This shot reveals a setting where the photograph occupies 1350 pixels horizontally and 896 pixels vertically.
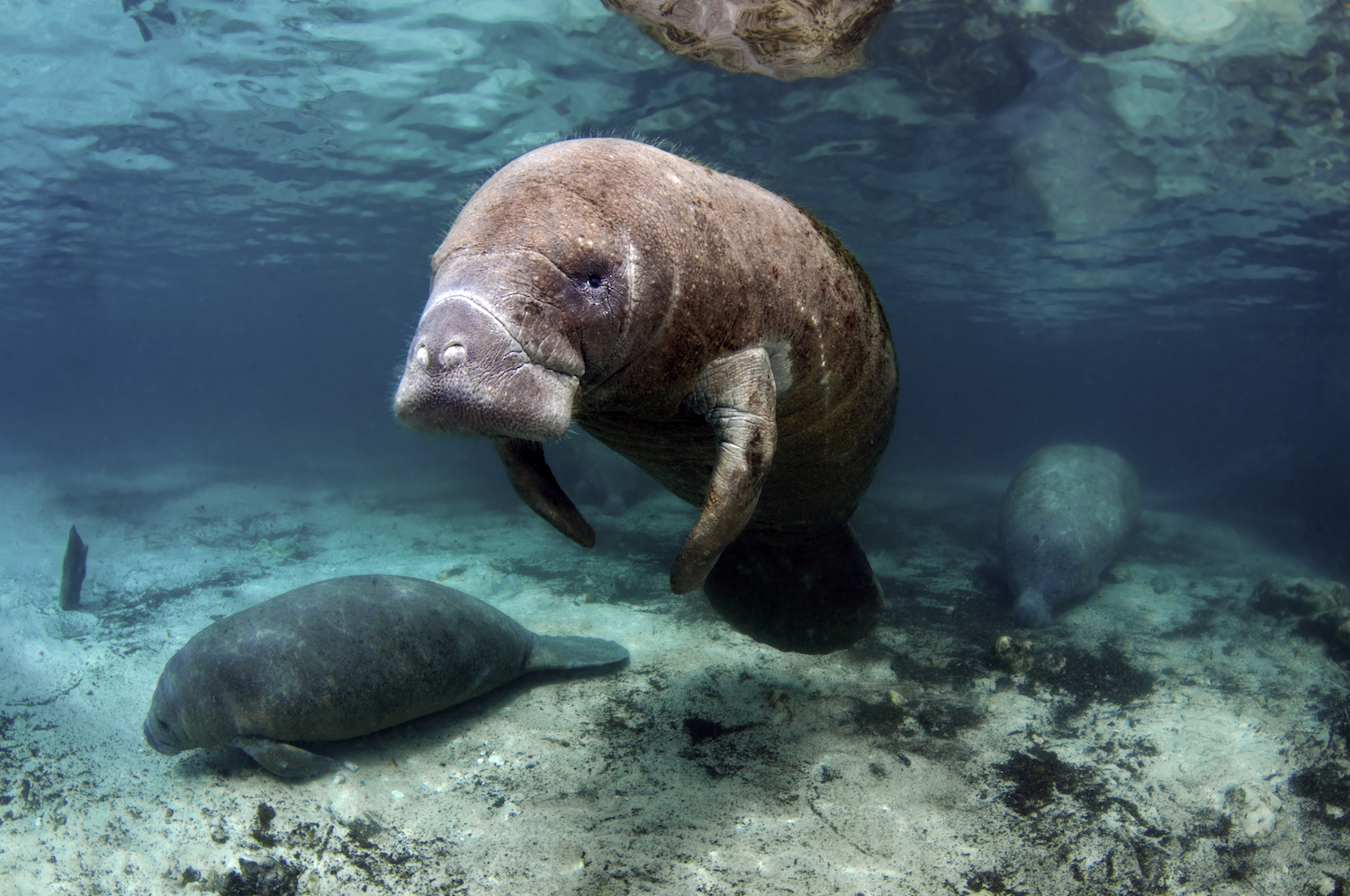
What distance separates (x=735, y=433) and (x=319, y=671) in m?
3.25

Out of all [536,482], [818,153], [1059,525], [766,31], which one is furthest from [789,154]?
[536,482]

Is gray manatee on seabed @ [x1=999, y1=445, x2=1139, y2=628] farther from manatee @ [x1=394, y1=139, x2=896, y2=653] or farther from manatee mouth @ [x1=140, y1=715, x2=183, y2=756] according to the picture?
manatee mouth @ [x1=140, y1=715, x2=183, y2=756]

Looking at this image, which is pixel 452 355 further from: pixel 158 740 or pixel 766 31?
pixel 766 31

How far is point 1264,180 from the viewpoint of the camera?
42.6 ft

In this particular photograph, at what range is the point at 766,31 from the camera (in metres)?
8.66

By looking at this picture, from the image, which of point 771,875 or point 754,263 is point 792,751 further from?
point 754,263

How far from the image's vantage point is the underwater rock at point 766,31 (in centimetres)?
809

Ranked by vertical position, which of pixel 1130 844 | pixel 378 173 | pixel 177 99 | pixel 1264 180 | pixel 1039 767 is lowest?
pixel 1039 767

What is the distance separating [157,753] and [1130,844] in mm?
5362

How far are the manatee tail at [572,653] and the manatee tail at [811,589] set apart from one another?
144 centimetres

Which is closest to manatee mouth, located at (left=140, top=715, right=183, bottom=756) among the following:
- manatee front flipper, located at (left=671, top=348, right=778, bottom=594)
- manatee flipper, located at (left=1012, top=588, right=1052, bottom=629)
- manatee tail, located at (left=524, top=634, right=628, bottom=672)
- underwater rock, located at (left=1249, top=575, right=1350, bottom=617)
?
manatee tail, located at (left=524, top=634, right=628, bottom=672)

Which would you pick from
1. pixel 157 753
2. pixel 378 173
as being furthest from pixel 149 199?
pixel 157 753

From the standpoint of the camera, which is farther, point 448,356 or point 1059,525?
point 1059,525

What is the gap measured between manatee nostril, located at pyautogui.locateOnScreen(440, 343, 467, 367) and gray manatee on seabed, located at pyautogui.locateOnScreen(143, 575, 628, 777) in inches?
129
